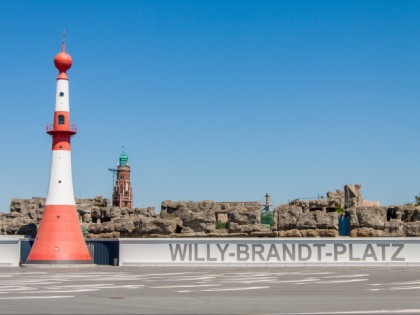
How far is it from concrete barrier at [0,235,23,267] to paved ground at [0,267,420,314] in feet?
39.4

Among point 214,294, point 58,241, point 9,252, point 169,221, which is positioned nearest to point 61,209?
point 58,241

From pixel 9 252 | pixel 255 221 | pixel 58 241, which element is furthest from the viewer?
pixel 255 221

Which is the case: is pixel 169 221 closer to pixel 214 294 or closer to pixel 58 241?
pixel 58 241

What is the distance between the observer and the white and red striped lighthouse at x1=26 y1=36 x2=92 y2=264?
1531 inches

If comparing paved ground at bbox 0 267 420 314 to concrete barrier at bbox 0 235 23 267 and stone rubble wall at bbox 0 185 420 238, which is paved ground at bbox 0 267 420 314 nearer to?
stone rubble wall at bbox 0 185 420 238

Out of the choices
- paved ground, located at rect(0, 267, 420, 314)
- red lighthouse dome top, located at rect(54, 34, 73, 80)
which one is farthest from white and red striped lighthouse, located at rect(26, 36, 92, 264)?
paved ground, located at rect(0, 267, 420, 314)

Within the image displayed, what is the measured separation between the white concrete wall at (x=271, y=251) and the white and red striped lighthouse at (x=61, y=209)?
8.50 ft

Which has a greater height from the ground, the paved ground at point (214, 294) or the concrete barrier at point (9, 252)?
the concrete barrier at point (9, 252)

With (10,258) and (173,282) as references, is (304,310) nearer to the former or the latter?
(173,282)

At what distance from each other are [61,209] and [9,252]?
4.36 m

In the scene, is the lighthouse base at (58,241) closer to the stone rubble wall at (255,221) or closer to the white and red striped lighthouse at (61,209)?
the white and red striped lighthouse at (61,209)

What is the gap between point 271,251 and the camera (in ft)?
128

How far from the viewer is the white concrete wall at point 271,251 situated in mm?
38188

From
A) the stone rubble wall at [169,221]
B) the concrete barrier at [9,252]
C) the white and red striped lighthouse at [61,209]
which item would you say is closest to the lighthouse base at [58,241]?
the white and red striped lighthouse at [61,209]
